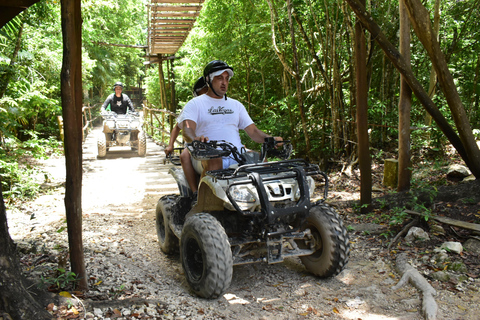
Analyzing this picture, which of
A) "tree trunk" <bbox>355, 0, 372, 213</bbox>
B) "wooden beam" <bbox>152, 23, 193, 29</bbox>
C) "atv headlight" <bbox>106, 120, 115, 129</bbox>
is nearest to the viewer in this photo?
"tree trunk" <bbox>355, 0, 372, 213</bbox>

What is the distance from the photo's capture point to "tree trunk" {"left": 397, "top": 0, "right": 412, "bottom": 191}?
4949mm

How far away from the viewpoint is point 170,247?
13.2 ft

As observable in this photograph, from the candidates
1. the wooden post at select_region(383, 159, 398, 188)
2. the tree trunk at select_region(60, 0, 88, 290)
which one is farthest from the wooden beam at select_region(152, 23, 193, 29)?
the tree trunk at select_region(60, 0, 88, 290)

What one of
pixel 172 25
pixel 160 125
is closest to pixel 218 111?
pixel 172 25

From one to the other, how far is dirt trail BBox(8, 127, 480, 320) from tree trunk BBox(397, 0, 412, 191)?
1.07 m

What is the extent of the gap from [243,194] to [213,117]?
1.21 meters

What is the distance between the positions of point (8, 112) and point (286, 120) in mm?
5323

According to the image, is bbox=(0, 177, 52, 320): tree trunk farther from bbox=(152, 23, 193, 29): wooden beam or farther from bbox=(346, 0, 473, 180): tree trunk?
bbox=(152, 23, 193, 29): wooden beam

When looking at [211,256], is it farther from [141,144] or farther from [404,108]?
[141,144]

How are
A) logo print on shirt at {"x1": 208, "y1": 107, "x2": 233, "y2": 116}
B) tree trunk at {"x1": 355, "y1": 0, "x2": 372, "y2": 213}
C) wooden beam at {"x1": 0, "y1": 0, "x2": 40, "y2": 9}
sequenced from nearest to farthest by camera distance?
wooden beam at {"x1": 0, "y1": 0, "x2": 40, "y2": 9}
logo print on shirt at {"x1": 208, "y1": 107, "x2": 233, "y2": 116}
tree trunk at {"x1": 355, "y1": 0, "x2": 372, "y2": 213}

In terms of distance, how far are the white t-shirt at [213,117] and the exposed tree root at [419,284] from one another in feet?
6.00

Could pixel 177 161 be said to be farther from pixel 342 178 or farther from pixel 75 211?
pixel 342 178

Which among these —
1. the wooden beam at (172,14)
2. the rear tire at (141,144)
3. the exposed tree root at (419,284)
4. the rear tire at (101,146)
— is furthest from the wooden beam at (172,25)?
the exposed tree root at (419,284)

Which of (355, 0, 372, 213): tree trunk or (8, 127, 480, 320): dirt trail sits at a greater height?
(355, 0, 372, 213): tree trunk
